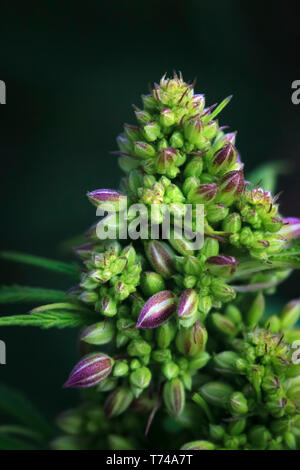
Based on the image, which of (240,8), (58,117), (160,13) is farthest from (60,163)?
(240,8)

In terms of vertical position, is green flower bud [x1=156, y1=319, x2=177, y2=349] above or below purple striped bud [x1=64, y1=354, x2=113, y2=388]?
above

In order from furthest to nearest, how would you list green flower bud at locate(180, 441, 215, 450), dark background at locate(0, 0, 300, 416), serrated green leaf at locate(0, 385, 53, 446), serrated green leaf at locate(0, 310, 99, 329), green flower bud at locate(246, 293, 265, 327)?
dark background at locate(0, 0, 300, 416) < serrated green leaf at locate(0, 385, 53, 446) < green flower bud at locate(246, 293, 265, 327) < green flower bud at locate(180, 441, 215, 450) < serrated green leaf at locate(0, 310, 99, 329)

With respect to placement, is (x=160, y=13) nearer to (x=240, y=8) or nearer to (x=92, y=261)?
(x=240, y=8)

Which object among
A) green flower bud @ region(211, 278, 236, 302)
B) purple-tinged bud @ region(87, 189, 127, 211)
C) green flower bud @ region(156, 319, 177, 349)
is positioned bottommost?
green flower bud @ region(156, 319, 177, 349)

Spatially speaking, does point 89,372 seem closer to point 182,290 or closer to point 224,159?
point 182,290

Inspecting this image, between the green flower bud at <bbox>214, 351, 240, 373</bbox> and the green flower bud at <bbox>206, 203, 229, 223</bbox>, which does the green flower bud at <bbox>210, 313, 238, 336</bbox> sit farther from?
the green flower bud at <bbox>206, 203, 229, 223</bbox>

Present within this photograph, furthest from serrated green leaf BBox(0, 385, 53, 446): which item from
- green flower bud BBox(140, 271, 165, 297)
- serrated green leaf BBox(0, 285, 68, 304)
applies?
green flower bud BBox(140, 271, 165, 297)

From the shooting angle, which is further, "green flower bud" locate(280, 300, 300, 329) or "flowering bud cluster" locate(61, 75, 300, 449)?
"green flower bud" locate(280, 300, 300, 329)
